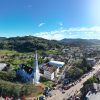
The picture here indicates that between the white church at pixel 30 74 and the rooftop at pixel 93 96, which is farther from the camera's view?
the white church at pixel 30 74

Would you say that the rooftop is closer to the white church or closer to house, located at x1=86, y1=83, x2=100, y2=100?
house, located at x1=86, y1=83, x2=100, y2=100

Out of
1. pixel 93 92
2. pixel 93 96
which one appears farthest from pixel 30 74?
pixel 93 96

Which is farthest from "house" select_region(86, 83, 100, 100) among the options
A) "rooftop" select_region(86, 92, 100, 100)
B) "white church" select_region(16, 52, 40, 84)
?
"white church" select_region(16, 52, 40, 84)

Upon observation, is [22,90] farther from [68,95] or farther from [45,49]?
[45,49]

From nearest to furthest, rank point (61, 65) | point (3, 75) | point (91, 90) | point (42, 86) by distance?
point (91, 90), point (42, 86), point (3, 75), point (61, 65)

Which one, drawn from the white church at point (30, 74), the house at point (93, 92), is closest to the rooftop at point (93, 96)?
the house at point (93, 92)

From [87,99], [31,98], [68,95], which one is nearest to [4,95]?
[31,98]

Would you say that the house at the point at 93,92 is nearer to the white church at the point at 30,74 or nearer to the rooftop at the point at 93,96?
the rooftop at the point at 93,96

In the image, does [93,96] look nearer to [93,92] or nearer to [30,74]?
[93,92]

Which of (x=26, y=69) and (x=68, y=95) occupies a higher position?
(x=26, y=69)

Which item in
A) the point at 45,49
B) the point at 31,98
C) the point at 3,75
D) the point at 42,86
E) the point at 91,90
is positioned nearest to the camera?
the point at 91,90

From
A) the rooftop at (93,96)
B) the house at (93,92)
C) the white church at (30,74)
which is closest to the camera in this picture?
→ the rooftop at (93,96)
